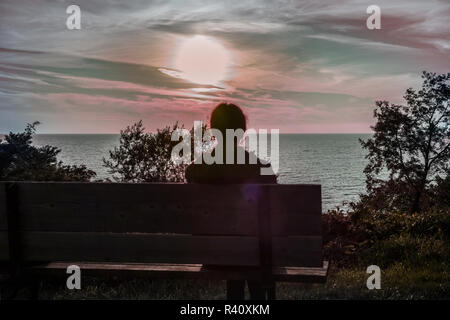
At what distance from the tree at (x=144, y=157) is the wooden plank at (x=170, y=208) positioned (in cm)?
1039

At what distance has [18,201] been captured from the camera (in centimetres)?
394

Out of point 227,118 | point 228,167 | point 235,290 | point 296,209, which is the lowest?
point 235,290

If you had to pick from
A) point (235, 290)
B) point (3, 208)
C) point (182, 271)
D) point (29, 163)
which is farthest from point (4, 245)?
point (29, 163)

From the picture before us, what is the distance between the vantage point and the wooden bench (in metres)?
3.59

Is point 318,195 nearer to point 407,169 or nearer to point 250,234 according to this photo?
point 250,234

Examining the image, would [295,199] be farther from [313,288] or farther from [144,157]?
[144,157]

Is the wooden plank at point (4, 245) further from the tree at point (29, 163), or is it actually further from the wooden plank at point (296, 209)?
the tree at point (29, 163)

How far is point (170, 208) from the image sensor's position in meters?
3.67

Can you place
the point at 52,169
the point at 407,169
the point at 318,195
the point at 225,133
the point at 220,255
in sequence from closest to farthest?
the point at 318,195 → the point at 220,255 → the point at 225,133 → the point at 52,169 → the point at 407,169

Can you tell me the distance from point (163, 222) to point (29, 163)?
379 inches

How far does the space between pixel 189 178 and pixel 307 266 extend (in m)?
1.19

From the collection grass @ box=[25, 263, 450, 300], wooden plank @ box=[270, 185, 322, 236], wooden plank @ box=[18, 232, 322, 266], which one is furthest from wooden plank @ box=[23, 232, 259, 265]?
grass @ box=[25, 263, 450, 300]

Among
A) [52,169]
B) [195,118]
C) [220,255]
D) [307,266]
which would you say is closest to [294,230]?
[307,266]

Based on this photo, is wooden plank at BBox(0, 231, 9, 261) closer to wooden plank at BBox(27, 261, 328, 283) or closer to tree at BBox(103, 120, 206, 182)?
wooden plank at BBox(27, 261, 328, 283)
